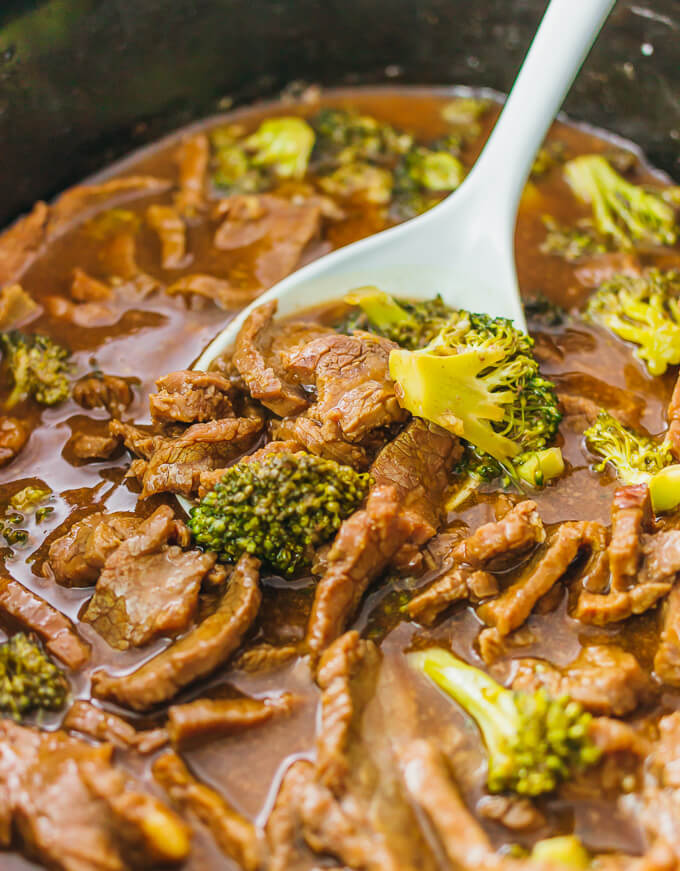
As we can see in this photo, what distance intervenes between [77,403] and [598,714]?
2.91 metres

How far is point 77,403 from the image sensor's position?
4.48 m

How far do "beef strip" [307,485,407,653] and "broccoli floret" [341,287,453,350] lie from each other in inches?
42.9

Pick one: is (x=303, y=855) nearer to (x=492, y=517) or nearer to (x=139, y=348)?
(x=492, y=517)

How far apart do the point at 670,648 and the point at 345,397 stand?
1.68m

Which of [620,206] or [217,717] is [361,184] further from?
[217,717]

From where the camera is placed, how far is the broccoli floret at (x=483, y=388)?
375cm

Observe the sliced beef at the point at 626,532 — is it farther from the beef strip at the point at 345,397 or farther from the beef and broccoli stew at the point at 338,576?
the beef strip at the point at 345,397

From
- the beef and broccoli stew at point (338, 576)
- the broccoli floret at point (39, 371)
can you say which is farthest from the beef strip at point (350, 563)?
the broccoli floret at point (39, 371)

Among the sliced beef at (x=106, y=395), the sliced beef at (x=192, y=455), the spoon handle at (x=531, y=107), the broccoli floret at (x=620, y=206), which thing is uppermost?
the spoon handle at (x=531, y=107)

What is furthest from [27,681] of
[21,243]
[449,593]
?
[21,243]

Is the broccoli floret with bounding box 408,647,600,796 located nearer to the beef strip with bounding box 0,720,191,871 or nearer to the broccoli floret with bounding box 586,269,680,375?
the beef strip with bounding box 0,720,191,871

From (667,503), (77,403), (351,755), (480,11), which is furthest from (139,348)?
(480,11)

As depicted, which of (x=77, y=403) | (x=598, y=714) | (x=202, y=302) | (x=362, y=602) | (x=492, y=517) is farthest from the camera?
(x=202, y=302)

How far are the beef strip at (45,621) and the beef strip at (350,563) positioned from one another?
0.95 metres
